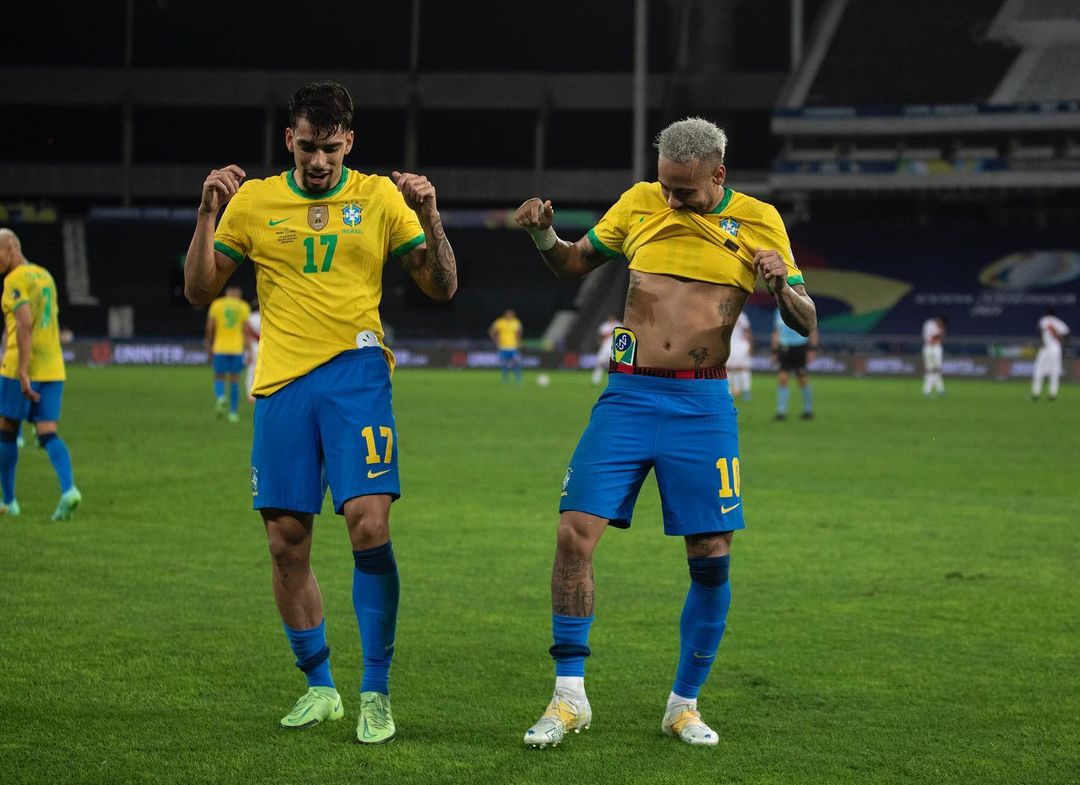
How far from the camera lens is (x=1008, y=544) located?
35.7 feet

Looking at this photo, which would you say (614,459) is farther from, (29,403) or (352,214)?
(29,403)

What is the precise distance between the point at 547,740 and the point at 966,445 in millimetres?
15676

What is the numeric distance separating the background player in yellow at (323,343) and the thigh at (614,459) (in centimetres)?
71

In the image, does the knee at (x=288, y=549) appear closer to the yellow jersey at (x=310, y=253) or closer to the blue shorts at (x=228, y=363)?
the yellow jersey at (x=310, y=253)

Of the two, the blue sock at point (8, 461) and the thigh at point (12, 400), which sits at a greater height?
the thigh at point (12, 400)

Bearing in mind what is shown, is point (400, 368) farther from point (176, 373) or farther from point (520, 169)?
point (520, 169)

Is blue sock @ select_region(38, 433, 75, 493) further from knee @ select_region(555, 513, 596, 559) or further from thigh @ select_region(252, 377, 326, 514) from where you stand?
knee @ select_region(555, 513, 596, 559)

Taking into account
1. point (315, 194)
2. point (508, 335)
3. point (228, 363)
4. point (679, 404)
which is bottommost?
point (679, 404)

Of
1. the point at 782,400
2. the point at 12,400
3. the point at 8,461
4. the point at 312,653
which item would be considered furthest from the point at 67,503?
the point at 782,400

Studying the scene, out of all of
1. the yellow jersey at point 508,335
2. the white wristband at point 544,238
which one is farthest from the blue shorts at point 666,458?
the yellow jersey at point 508,335

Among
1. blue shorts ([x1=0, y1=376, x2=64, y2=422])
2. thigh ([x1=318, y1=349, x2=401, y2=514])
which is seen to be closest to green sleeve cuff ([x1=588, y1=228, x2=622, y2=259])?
thigh ([x1=318, y1=349, x2=401, y2=514])

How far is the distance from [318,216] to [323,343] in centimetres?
49

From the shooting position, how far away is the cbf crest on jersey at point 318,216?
5.48 m

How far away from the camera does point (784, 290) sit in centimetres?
536
